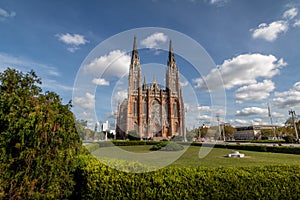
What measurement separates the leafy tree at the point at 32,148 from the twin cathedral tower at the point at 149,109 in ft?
153

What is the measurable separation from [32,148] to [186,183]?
11.9 ft

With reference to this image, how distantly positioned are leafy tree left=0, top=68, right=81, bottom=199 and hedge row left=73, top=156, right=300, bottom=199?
0.72 m

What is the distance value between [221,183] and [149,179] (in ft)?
6.27

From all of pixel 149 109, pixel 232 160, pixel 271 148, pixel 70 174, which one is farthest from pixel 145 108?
pixel 70 174

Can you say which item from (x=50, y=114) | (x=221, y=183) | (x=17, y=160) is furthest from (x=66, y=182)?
(x=221, y=183)

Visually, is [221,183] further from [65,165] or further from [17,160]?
[17,160]

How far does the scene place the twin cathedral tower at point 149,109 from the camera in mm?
53031

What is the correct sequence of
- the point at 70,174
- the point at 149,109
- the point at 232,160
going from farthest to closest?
the point at 149,109 → the point at 232,160 → the point at 70,174

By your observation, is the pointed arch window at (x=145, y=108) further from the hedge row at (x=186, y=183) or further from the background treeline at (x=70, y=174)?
the hedge row at (x=186, y=183)

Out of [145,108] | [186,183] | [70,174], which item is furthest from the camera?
[145,108]

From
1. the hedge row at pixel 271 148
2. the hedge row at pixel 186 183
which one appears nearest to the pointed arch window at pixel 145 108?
the hedge row at pixel 271 148

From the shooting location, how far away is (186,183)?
4285mm

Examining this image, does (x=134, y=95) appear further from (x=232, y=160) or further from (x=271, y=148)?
(x=232, y=160)

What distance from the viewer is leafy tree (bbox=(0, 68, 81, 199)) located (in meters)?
3.45
